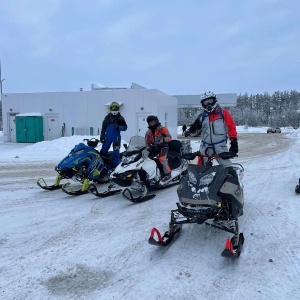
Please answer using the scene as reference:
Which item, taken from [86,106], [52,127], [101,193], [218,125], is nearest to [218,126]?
[218,125]

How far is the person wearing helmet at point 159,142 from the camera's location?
679cm

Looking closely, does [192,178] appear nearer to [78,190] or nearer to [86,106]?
[78,190]

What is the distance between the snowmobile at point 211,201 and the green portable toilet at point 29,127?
2099 cm

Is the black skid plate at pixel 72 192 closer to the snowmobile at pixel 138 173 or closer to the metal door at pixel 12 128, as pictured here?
the snowmobile at pixel 138 173

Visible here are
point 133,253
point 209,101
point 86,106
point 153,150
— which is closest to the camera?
point 133,253

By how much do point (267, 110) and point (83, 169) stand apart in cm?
11849

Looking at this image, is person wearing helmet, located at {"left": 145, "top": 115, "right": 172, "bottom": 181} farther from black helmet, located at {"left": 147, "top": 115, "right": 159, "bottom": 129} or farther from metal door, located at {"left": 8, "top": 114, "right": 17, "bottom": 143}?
metal door, located at {"left": 8, "top": 114, "right": 17, "bottom": 143}

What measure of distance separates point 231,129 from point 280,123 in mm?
98935

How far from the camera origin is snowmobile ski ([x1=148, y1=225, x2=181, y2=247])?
145 inches

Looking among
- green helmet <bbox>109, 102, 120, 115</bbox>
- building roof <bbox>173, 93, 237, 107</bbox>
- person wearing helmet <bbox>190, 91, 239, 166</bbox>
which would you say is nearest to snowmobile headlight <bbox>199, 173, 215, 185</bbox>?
person wearing helmet <bbox>190, 91, 239, 166</bbox>

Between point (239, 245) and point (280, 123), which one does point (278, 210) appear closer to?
point (239, 245)

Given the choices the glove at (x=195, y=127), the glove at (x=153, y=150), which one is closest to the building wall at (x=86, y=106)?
the glove at (x=153, y=150)

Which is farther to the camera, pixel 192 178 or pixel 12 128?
pixel 12 128

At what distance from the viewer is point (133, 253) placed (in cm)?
372
